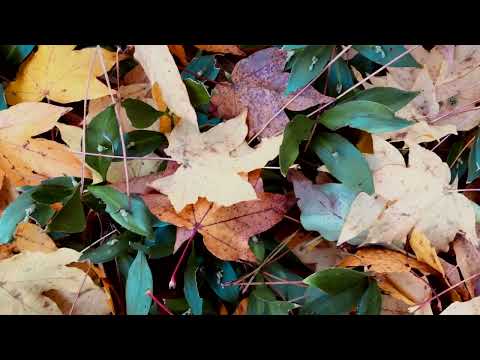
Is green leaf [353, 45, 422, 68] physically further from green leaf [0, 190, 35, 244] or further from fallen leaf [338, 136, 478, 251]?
green leaf [0, 190, 35, 244]

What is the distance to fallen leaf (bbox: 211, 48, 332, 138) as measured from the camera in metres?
0.60

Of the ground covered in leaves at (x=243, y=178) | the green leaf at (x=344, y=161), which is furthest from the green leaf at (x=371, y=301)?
the green leaf at (x=344, y=161)

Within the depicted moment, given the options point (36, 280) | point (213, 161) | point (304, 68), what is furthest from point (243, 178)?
point (36, 280)

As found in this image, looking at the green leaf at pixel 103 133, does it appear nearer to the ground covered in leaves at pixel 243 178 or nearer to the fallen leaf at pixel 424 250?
the ground covered in leaves at pixel 243 178

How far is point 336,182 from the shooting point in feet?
2.04

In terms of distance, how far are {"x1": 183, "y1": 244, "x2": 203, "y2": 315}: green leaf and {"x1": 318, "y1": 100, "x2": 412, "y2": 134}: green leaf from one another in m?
0.21

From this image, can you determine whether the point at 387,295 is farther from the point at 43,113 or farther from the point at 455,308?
the point at 43,113

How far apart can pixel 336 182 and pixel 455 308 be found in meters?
0.18

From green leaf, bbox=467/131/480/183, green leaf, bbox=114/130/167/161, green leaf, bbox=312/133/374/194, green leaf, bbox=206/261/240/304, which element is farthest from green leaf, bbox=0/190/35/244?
green leaf, bbox=467/131/480/183

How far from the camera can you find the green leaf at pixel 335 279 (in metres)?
0.58

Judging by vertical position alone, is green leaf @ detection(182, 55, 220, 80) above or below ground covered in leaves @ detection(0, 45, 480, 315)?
above

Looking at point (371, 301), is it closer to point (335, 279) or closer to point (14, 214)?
point (335, 279)

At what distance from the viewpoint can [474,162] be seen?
622mm
